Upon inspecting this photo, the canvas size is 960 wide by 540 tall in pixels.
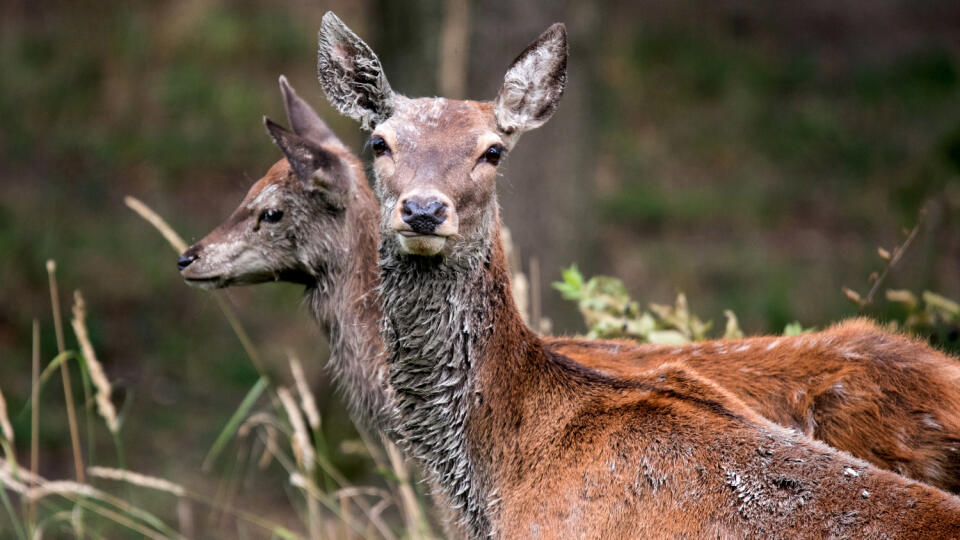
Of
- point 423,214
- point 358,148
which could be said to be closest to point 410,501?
point 423,214

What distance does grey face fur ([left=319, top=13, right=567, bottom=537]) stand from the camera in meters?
4.59

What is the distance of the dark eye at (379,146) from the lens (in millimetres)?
4793

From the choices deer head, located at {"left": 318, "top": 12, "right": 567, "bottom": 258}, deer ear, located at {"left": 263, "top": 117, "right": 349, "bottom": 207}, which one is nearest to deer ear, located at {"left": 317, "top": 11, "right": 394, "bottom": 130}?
deer head, located at {"left": 318, "top": 12, "right": 567, "bottom": 258}

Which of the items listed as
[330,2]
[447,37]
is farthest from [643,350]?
[330,2]

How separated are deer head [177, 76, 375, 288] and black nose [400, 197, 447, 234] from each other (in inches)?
65.4

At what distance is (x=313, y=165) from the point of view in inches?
229

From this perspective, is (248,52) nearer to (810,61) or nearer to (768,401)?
(810,61)

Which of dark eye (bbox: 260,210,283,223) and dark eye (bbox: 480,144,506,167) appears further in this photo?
dark eye (bbox: 260,210,283,223)

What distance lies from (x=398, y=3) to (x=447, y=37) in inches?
23.2

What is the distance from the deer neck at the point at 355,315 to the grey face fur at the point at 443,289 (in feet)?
3.20

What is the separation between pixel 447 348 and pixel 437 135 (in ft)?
2.83

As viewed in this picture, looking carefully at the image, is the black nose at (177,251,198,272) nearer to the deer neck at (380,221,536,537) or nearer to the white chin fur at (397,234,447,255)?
the deer neck at (380,221,536,537)

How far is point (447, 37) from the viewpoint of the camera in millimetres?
9266

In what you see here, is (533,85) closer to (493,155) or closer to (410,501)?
(493,155)
